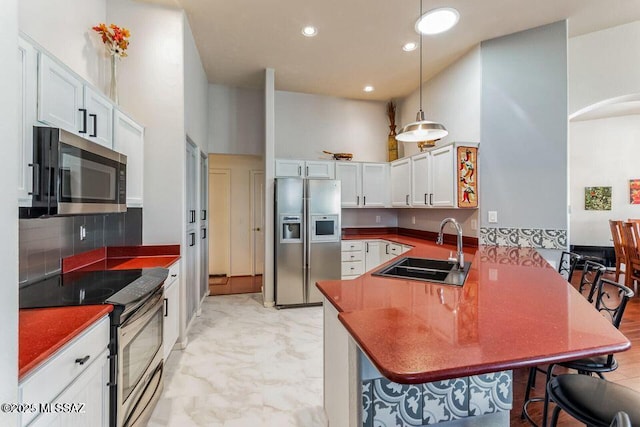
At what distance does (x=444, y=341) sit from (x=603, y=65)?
409cm

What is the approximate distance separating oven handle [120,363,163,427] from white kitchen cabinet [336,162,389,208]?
130 inches

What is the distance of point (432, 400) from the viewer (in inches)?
52.4

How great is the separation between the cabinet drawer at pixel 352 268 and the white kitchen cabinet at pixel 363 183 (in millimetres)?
896

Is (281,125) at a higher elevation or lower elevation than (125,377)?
higher

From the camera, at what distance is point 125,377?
1.50 metres

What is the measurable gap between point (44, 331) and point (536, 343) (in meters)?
1.70

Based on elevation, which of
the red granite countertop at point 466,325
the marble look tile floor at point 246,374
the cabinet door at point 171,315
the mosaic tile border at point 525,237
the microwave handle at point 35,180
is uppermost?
the microwave handle at point 35,180

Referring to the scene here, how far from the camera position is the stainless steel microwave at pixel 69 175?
52.2 inches

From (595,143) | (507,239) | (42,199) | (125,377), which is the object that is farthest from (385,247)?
(595,143)

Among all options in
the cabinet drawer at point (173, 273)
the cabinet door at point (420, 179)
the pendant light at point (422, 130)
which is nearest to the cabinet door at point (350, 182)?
the cabinet door at point (420, 179)

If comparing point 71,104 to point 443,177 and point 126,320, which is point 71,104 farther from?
point 443,177

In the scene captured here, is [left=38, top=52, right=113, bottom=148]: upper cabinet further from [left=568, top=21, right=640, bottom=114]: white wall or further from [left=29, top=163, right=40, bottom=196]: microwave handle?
[left=568, top=21, right=640, bottom=114]: white wall

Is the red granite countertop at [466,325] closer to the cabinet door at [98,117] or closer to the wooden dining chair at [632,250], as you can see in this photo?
the cabinet door at [98,117]

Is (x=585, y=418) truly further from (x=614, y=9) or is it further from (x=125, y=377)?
(x=614, y=9)
